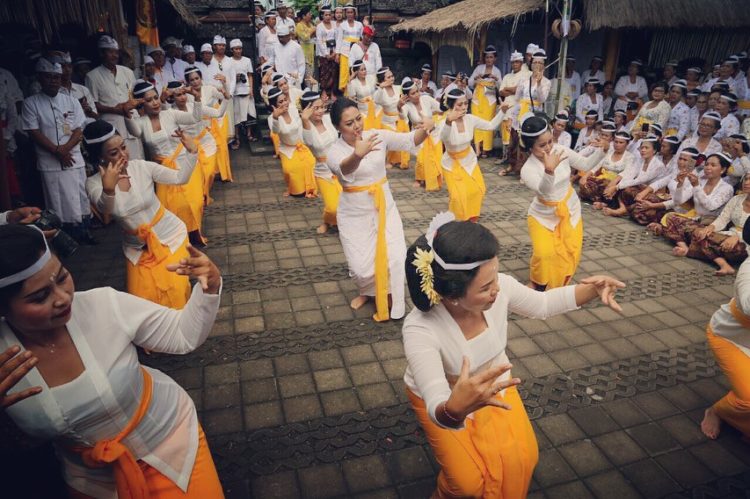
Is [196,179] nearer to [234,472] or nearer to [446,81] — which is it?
[234,472]

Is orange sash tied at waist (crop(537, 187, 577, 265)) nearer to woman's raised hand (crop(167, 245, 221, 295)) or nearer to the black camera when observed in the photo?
woman's raised hand (crop(167, 245, 221, 295))

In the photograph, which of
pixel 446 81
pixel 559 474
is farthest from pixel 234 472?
pixel 446 81

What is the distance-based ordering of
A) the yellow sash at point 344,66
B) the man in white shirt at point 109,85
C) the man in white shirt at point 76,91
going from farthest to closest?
1. the yellow sash at point 344,66
2. the man in white shirt at point 109,85
3. the man in white shirt at point 76,91

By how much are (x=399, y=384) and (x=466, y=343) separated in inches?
64.9

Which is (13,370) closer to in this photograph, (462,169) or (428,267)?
(428,267)

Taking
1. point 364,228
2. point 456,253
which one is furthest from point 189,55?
point 456,253

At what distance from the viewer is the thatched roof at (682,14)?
9.59 metres

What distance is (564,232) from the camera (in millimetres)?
5215

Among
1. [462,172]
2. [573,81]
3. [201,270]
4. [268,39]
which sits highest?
[268,39]

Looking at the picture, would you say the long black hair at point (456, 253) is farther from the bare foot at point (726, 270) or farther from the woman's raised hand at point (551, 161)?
the bare foot at point (726, 270)

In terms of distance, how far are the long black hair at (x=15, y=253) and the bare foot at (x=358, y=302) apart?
3.48m

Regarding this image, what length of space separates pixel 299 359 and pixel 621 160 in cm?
653

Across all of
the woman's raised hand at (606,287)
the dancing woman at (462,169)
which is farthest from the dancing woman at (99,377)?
the dancing woman at (462,169)

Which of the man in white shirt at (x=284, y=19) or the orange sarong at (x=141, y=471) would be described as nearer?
the orange sarong at (x=141, y=471)
